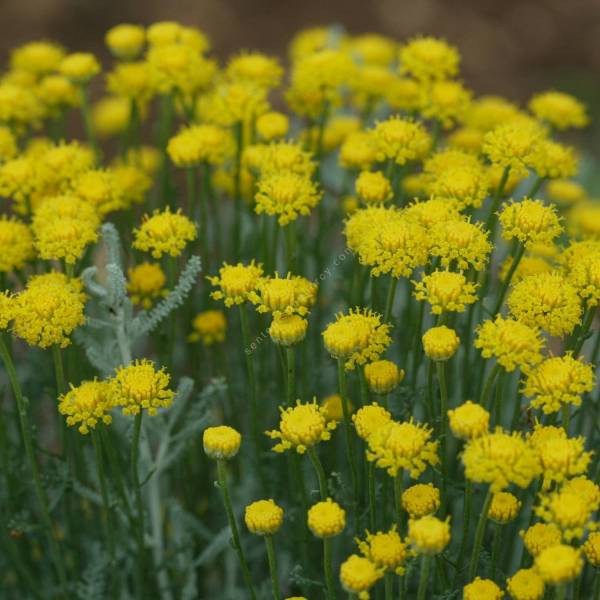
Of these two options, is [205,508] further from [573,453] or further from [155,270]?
[573,453]

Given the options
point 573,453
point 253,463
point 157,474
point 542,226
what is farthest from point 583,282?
point 157,474

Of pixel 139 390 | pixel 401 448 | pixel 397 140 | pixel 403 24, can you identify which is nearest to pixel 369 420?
pixel 401 448

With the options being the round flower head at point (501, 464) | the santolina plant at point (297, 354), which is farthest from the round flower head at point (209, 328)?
the round flower head at point (501, 464)

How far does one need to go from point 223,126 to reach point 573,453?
0.98m

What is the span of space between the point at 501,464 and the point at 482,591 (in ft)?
0.49

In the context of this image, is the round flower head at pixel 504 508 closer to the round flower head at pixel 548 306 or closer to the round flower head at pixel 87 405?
the round flower head at pixel 548 306

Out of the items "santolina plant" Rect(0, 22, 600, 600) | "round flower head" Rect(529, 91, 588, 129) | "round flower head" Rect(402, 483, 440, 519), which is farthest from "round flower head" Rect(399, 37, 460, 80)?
"round flower head" Rect(402, 483, 440, 519)

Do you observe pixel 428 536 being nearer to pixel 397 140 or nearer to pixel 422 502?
pixel 422 502

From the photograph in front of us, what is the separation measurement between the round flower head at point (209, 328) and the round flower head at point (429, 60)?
558mm

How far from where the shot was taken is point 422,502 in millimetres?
1140

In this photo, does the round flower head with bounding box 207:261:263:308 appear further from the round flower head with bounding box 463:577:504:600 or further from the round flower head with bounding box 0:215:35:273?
the round flower head with bounding box 463:577:504:600

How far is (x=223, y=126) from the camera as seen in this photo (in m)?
1.81

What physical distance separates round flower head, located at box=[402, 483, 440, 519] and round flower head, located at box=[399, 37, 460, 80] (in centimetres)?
86

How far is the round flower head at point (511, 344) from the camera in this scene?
1146 millimetres
